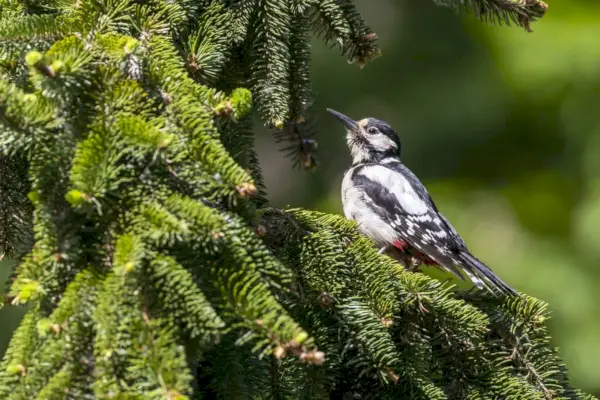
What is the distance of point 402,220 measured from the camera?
154 inches

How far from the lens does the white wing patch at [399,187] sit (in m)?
4.05

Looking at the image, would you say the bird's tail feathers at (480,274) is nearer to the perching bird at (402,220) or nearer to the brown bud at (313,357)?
the perching bird at (402,220)

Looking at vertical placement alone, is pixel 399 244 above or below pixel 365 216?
below

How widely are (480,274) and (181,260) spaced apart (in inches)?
82.0

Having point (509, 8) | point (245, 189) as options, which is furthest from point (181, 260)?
point (509, 8)

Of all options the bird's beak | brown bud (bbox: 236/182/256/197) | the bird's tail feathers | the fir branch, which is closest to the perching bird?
the bird's tail feathers

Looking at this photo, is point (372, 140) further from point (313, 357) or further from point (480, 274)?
point (313, 357)

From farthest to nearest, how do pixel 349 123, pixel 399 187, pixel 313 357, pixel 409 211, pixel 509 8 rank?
pixel 349 123
pixel 399 187
pixel 409 211
pixel 509 8
pixel 313 357

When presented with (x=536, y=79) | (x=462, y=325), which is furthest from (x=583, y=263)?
(x=462, y=325)

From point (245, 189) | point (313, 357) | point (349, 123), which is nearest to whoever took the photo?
point (313, 357)

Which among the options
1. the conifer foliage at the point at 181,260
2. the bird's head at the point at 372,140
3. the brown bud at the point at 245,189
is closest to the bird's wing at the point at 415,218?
the bird's head at the point at 372,140

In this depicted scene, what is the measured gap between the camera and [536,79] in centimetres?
668

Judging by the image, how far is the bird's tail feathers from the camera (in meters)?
3.18

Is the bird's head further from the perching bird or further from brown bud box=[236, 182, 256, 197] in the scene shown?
brown bud box=[236, 182, 256, 197]
